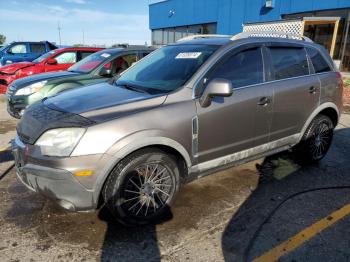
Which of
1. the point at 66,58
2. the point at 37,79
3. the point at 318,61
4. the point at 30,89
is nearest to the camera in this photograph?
the point at 318,61

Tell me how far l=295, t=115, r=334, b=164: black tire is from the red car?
6840 millimetres

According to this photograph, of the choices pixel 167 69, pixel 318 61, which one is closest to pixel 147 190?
pixel 167 69

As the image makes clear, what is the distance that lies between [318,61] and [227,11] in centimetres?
1696

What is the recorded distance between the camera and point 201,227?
10.3 feet

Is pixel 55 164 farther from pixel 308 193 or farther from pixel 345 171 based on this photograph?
pixel 345 171

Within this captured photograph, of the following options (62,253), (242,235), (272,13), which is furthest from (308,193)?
(272,13)

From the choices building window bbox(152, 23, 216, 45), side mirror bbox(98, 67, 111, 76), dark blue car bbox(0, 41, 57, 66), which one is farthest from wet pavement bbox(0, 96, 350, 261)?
building window bbox(152, 23, 216, 45)

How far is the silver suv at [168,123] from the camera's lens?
2.68 m

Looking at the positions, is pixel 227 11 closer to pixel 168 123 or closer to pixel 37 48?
pixel 37 48

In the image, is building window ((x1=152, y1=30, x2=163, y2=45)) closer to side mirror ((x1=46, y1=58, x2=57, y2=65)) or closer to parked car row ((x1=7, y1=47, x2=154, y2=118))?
side mirror ((x1=46, y1=58, x2=57, y2=65))

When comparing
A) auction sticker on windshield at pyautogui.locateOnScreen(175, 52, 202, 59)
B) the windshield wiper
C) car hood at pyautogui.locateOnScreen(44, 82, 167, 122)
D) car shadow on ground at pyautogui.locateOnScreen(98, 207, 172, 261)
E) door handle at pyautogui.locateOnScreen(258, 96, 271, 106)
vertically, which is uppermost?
auction sticker on windshield at pyautogui.locateOnScreen(175, 52, 202, 59)

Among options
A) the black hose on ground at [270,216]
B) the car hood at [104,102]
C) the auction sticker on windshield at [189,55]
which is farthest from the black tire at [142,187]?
the auction sticker on windshield at [189,55]

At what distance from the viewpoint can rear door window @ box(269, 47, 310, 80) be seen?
394cm

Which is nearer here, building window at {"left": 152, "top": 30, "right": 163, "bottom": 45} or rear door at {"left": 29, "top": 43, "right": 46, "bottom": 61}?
rear door at {"left": 29, "top": 43, "right": 46, "bottom": 61}
